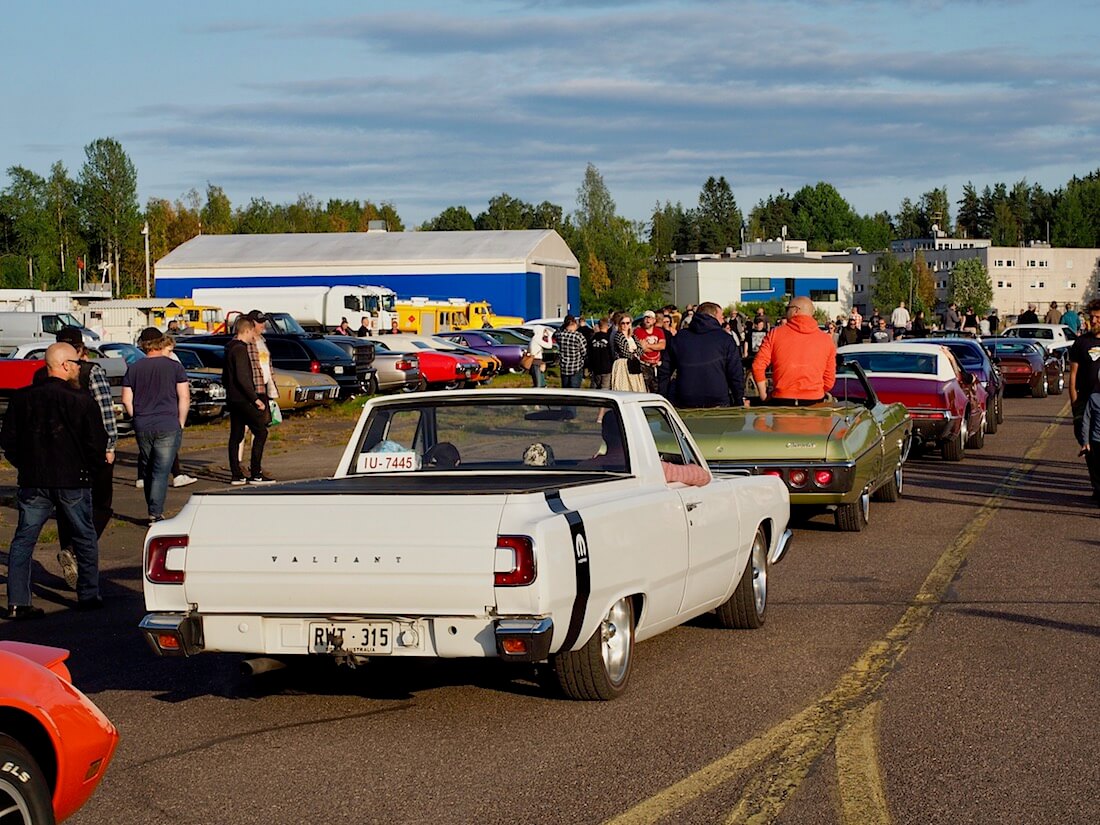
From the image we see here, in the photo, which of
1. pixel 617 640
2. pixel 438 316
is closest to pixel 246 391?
pixel 617 640

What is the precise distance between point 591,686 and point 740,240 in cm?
18928

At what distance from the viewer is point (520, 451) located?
852cm

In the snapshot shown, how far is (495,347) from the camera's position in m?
51.2

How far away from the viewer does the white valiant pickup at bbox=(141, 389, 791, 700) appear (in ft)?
21.8

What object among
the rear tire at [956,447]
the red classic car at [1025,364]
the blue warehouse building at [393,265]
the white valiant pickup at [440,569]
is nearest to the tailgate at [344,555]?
the white valiant pickup at [440,569]

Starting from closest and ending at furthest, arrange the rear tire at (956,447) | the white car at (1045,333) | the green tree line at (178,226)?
the rear tire at (956,447) < the white car at (1045,333) < the green tree line at (178,226)

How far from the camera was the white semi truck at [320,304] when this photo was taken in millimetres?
59594

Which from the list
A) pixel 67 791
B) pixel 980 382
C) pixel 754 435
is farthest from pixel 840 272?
pixel 67 791

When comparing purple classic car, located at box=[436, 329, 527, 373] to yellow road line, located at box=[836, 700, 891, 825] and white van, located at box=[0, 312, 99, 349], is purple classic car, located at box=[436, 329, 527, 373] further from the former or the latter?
yellow road line, located at box=[836, 700, 891, 825]

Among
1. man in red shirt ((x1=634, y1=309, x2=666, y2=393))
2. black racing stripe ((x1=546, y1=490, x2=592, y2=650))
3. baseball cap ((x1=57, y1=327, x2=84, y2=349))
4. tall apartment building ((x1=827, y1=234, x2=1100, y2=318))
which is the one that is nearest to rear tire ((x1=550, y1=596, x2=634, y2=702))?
black racing stripe ((x1=546, y1=490, x2=592, y2=650))

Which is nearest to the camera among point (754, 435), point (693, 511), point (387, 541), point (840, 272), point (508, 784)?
point (508, 784)

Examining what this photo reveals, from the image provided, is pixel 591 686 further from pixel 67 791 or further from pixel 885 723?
pixel 67 791

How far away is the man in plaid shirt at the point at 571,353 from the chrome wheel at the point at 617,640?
17.8 m

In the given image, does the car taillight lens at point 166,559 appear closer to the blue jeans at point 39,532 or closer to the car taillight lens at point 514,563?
the car taillight lens at point 514,563
